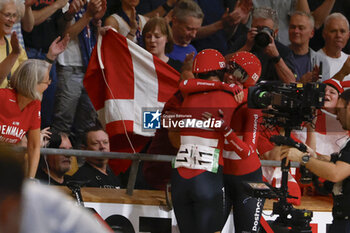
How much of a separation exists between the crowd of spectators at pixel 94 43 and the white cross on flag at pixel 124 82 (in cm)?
15

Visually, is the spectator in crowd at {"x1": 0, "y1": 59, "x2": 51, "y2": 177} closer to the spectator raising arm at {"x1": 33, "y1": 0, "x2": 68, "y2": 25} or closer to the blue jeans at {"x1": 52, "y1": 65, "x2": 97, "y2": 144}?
the blue jeans at {"x1": 52, "y1": 65, "x2": 97, "y2": 144}

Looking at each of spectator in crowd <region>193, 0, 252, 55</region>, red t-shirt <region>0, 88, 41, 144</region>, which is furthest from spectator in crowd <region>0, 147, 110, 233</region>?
spectator in crowd <region>193, 0, 252, 55</region>

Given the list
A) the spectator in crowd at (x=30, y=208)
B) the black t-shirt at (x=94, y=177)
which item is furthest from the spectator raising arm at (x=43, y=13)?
the spectator in crowd at (x=30, y=208)

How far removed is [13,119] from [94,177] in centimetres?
101

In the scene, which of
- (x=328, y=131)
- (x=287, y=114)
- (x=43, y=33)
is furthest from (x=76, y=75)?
(x=328, y=131)

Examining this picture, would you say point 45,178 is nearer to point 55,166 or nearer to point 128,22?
point 55,166

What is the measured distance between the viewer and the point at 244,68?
15.4ft

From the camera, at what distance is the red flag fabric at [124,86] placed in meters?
5.67

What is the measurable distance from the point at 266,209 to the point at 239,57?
1.42m

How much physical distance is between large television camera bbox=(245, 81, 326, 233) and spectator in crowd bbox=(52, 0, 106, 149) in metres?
2.08

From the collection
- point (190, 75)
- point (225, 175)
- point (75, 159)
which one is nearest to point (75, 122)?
point (75, 159)

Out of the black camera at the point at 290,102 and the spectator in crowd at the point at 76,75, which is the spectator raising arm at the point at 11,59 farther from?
the black camera at the point at 290,102

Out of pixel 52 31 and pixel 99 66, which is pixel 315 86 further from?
pixel 52 31

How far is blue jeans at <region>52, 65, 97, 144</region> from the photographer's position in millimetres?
5707
